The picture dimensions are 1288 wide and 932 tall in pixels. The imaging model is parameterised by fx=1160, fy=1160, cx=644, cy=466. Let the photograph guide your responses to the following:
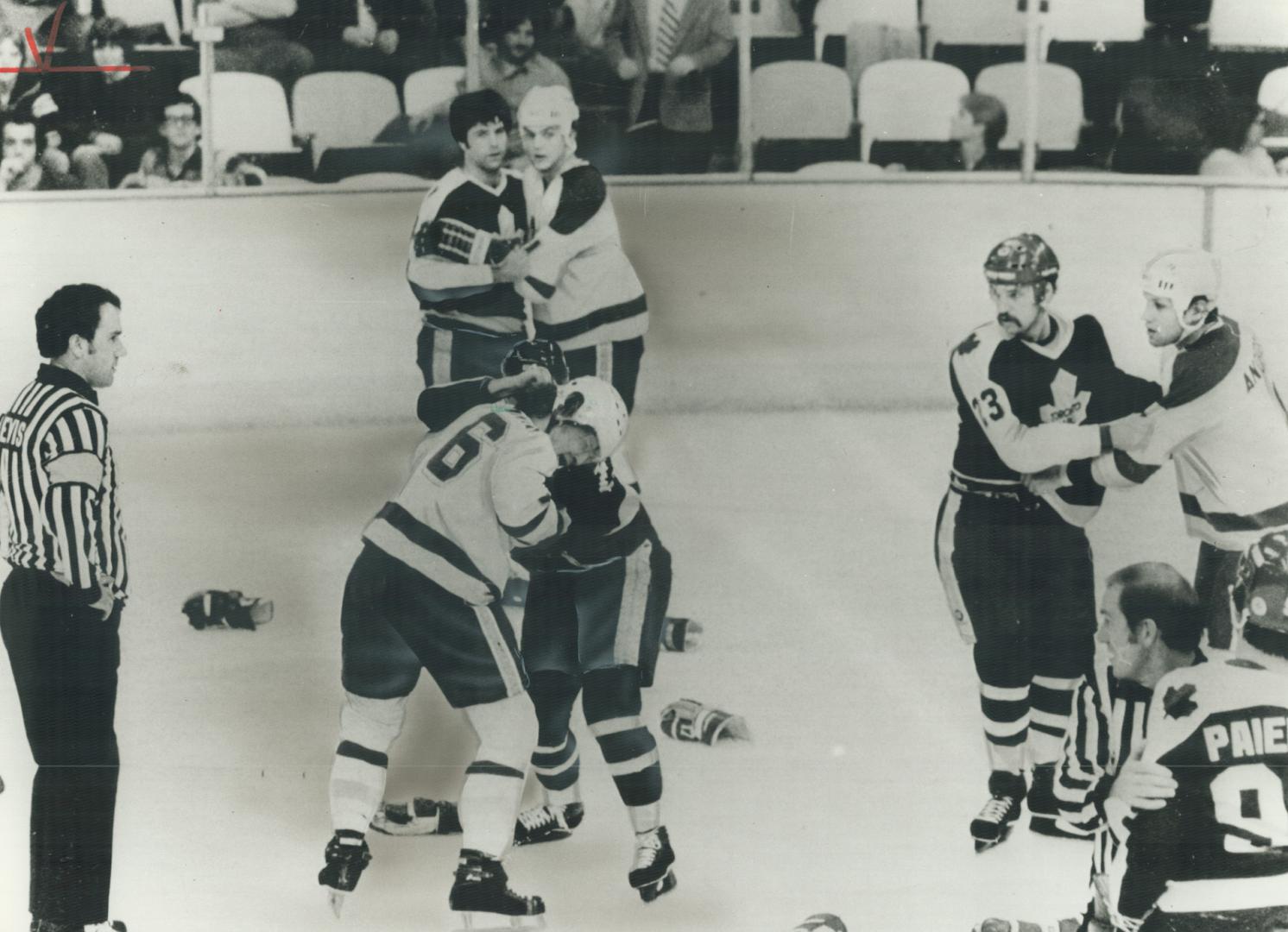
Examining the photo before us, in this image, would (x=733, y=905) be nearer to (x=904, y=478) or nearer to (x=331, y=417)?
(x=904, y=478)

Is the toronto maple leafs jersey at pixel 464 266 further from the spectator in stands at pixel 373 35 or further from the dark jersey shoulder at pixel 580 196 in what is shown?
the spectator in stands at pixel 373 35

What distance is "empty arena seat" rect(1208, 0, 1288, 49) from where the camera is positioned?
7.39 feet

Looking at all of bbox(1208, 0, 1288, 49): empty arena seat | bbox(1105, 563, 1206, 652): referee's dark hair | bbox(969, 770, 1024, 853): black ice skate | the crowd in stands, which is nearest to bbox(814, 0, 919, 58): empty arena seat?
the crowd in stands

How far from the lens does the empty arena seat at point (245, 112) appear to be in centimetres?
224

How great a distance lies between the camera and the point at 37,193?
229cm

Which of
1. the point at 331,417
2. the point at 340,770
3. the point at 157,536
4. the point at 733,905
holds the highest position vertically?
the point at 331,417

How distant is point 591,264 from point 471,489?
0.49m

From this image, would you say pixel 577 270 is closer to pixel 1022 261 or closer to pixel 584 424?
pixel 584 424

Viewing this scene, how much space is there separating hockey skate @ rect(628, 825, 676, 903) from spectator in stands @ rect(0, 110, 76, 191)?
172cm

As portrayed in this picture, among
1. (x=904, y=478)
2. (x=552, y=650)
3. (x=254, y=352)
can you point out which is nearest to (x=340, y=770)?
(x=552, y=650)

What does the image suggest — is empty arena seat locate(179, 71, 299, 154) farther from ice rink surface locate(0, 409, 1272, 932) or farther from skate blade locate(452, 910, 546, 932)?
skate blade locate(452, 910, 546, 932)

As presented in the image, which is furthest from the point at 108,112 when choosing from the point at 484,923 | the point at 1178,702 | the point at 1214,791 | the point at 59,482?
the point at 1214,791

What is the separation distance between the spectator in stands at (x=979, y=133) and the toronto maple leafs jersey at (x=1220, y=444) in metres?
0.52

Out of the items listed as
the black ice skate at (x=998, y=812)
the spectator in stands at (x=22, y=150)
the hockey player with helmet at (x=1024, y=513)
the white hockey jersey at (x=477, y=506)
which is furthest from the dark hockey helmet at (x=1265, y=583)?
the spectator in stands at (x=22, y=150)
